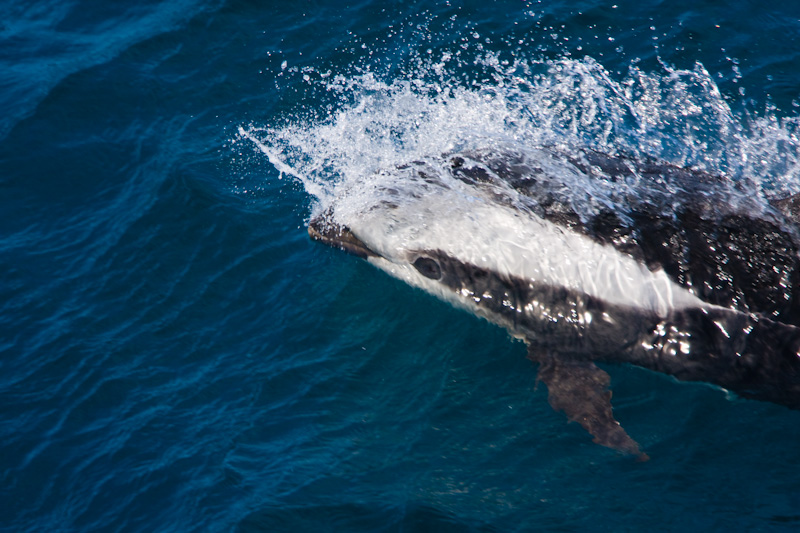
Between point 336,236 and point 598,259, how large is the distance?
2.94 metres

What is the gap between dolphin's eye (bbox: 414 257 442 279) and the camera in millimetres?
8398

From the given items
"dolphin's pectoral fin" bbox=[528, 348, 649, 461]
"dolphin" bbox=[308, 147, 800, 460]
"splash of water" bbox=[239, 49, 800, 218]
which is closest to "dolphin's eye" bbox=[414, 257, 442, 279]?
"dolphin" bbox=[308, 147, 800, 460]

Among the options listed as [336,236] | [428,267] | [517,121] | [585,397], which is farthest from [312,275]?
[585,397]

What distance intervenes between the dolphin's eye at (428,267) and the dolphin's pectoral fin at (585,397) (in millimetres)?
1413

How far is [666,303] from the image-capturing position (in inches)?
298

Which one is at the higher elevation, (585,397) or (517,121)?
(517,121)

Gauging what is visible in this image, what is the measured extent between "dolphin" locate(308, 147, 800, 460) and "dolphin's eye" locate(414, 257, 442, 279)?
0.05 feet

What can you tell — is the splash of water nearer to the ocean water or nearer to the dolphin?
the ocean water

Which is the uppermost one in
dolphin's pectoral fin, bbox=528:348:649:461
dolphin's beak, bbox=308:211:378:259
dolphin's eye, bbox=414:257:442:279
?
Result: dolphin's beak, bbox=308:211:378:259

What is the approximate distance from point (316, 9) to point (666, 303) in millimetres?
8907

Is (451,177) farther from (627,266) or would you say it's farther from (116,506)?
(116,506)

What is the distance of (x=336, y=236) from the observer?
8742 millimetres

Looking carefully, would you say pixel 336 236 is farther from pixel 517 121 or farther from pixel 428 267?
pixel 517 121

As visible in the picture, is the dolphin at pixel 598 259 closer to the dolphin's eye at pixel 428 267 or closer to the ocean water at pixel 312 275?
the dolphin's eye at pixel 428 267
